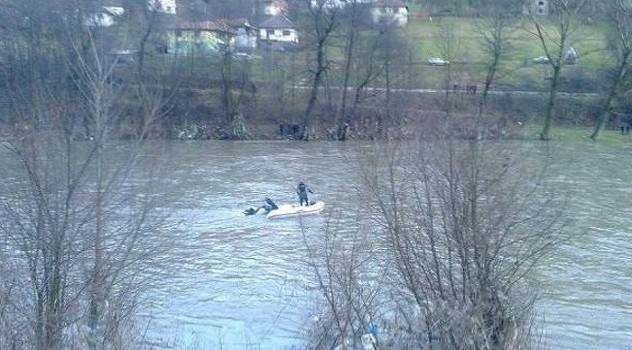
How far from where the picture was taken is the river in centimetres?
1438

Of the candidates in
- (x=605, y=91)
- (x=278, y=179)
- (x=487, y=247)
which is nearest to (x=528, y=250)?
(x=487, y=247)

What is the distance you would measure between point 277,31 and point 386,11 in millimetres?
6827

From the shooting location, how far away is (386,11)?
150 ft

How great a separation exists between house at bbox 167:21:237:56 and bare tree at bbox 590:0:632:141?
1715 cm

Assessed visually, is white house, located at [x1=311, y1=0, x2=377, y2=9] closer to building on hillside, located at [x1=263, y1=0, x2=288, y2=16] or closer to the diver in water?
building on hillside, located at [x1=263, y1=0, x2=288, y2=16]

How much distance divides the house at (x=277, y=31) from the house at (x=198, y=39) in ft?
17.1

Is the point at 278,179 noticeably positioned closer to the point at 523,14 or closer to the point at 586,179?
the point at 586,179

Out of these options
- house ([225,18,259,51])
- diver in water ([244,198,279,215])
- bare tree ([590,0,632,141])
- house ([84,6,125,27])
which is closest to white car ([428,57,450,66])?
bare tree ([590,0,632,141])

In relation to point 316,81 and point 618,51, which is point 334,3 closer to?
point 316,81

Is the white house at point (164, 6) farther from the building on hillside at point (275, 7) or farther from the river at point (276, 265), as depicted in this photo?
the river at point (276, 265)

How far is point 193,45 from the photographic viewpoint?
42.7 metres

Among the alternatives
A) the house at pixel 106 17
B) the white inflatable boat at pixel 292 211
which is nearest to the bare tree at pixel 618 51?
the house at pixel 106 17

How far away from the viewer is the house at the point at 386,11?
43.5 m

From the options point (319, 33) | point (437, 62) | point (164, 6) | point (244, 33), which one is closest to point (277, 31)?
point (244, 33)
